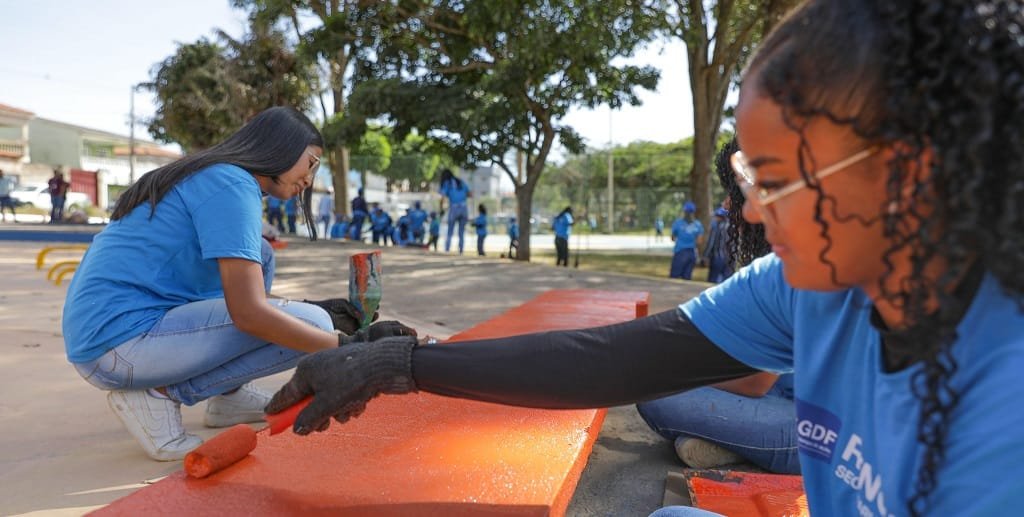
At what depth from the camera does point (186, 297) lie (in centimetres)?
229

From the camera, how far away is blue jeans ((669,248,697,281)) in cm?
1002

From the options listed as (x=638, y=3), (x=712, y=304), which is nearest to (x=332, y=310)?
(x=712, y=304)

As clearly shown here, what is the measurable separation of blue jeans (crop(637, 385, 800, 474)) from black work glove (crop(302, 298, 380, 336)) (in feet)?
3.64

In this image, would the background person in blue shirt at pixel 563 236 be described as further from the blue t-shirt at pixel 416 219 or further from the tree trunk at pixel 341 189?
the tree trunk at pixel 341 189

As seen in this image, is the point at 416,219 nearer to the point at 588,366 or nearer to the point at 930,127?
the point at 588,366

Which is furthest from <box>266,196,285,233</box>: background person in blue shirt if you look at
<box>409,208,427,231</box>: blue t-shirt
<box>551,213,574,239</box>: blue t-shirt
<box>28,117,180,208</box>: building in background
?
<box>28,117,180,208</box>: building in background

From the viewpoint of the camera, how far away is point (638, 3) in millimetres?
10484

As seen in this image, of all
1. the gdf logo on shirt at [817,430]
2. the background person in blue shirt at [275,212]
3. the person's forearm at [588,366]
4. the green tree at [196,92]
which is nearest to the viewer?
the gdf logo on shirt at [817,430]

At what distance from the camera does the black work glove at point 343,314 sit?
2590 millimetres

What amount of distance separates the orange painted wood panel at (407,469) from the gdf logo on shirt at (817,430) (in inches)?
20.2

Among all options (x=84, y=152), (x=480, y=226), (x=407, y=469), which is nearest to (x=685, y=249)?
(x=480, y=226)

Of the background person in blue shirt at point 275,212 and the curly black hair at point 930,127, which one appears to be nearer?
the curly black hair at point 930,127

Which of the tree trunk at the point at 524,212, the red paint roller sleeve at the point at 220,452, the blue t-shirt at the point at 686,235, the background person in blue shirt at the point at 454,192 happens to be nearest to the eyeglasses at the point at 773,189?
the red paint roller sleeve at the point at 220,452

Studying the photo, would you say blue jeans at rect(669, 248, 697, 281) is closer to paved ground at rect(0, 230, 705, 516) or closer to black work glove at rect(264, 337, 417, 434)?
paved ground at rect(0, 230, 705, 516)
